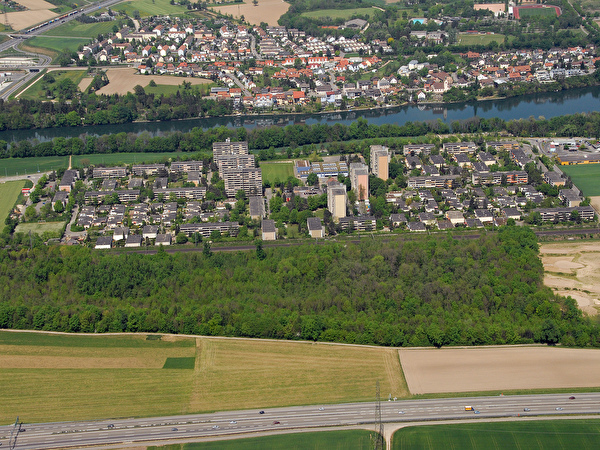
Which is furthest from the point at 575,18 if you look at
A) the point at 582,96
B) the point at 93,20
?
the point at 93,20

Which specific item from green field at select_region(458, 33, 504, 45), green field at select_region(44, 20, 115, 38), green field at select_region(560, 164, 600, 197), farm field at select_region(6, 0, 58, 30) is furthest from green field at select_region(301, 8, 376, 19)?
green field at select_region(560, 164, 600, 197)

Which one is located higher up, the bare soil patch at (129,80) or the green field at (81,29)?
the green field at (81,29)

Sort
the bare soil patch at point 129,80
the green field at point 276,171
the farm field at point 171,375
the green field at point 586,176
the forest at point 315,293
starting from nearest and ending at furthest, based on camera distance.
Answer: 1. the farm field at point 171,375
2. the forest at point 315,293
3. the green field at point 586,176
4. the green field at point 276,171
5. the bare soil patch at point 129,80

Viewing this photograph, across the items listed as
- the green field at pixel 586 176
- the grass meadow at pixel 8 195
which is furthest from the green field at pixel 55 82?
the green field at pixel 586 176

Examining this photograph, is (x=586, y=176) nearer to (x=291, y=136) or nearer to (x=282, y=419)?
(x=291, y=136)

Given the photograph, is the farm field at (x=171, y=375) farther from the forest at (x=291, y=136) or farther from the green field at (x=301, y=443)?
the forest at (x=291, y=136)

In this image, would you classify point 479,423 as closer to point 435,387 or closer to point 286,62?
point 435,387
